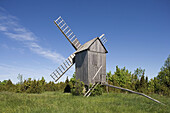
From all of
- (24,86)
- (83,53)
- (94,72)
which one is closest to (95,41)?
(83,53)

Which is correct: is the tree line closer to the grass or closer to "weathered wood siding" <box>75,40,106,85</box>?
"weathered wood siding" <box>75,40,106,85</box>

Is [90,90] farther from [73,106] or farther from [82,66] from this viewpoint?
[73,106]

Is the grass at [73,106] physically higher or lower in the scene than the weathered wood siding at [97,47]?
lower

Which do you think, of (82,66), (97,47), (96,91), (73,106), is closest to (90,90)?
(96,91)

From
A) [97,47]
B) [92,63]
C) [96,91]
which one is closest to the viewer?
[96,91]

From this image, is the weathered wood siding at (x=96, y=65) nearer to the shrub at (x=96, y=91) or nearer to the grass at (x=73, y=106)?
the shrub at (x=96, y=91)

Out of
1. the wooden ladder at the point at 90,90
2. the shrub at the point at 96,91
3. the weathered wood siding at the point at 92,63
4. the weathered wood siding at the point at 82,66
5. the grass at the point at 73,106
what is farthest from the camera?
the weathered wood siding at the point at 82,66

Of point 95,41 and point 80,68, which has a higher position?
point 95,41

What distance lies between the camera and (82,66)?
→ 16125 millimetres

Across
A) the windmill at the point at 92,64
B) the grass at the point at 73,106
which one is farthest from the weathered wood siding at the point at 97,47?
the grass at the point at 73,106

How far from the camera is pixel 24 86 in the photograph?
16.5 metres

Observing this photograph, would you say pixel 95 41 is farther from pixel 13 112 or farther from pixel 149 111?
pixel 13 112

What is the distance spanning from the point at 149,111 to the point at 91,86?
7.07 metres

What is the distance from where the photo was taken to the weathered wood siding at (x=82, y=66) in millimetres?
15415
